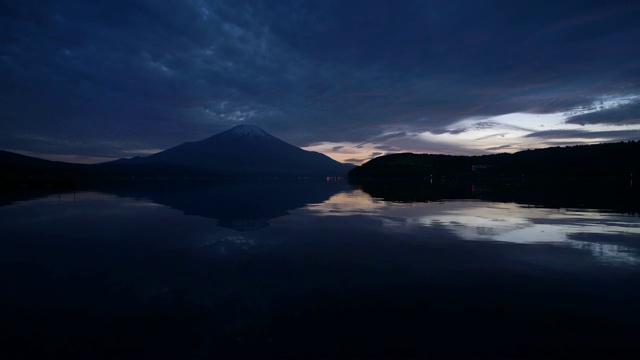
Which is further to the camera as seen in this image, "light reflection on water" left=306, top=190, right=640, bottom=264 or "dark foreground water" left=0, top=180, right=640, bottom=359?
"light reflection on water" left=306, top=190, right=640, bottom=264

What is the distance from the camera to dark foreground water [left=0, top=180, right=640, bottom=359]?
7.72m

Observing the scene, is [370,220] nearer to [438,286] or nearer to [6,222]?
[438,286]

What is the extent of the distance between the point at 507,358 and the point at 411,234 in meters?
14.3

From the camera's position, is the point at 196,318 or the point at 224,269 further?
the point at 224,269

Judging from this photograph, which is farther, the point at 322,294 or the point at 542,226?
the point at 542,226

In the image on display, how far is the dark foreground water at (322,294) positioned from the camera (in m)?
7.72

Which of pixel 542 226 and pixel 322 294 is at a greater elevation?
pixel 542 226

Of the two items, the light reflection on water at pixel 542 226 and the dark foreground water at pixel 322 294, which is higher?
the light reflection on water at pixel 542 226

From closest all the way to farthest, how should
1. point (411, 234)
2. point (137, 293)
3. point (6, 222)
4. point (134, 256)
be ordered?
1. point (137, 293)
2. point (134, 256)
3. point (411, 234)
4. point (6, 222)

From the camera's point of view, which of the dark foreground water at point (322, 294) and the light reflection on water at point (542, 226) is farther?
the light reflection on water at point (542, 226)

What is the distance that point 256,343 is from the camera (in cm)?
774

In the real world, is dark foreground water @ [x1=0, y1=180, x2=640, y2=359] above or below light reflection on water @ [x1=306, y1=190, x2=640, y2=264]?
below

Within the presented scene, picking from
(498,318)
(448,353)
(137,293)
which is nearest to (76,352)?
(137,293)

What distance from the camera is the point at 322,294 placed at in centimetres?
1076
